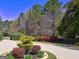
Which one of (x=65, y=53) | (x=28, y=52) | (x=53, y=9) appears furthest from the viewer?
(x=53, y=9)

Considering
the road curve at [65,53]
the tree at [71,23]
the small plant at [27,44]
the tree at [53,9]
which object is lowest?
the road curve at [65,53]

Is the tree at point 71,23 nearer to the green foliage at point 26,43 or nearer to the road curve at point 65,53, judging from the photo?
the road curve at point 65,53

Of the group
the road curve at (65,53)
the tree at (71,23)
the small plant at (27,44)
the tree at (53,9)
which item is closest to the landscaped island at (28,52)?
the small plant at (27,44)

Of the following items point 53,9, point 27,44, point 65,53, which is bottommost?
point 65,53

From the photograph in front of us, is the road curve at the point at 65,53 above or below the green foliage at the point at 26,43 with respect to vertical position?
below

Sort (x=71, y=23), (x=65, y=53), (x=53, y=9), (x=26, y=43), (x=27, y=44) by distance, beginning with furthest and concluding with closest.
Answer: (x=53, y=9)
(x=71, y=23)
(x=65, y=53)
(x=26, y=43)
(x=27, y=44)

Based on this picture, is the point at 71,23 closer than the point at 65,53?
No

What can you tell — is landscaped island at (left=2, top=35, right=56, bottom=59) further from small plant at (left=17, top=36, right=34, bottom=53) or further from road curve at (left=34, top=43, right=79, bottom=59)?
road curve at (left=34, top=43, right=79, bottom=59)

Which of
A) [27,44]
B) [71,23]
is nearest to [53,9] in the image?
[71,23]

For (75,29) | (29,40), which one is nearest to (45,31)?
(75,29)

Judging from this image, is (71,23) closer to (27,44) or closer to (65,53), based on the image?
(65,53)

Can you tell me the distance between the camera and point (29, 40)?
25.3 metres

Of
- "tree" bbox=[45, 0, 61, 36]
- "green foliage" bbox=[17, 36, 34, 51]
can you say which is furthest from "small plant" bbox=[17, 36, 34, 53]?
"tree" bbox=[45, 0, 61, 36]

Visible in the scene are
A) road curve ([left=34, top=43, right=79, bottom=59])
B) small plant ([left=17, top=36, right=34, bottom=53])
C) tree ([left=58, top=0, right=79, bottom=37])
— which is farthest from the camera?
tree ([left=58, top=0, right=79, bottom=37])
